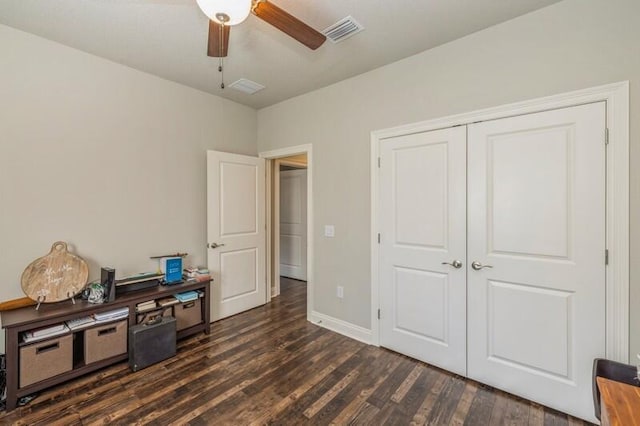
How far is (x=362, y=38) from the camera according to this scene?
7.63ft

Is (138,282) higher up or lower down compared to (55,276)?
lower down

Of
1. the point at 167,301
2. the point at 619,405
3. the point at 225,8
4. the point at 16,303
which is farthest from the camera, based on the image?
Result: the point at 167,301

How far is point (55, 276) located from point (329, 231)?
2.46 m

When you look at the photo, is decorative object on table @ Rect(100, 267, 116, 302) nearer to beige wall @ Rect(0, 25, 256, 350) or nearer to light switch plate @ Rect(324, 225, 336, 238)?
beige wall @ Rect(0, 25, 256, 350)

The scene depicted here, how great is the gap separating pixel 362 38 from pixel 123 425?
126 inches

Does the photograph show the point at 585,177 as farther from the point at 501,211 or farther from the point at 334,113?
the point at 334,113

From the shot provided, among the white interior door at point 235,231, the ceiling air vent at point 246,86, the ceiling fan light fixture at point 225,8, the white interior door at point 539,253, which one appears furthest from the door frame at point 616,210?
the white interior door at point 235,231

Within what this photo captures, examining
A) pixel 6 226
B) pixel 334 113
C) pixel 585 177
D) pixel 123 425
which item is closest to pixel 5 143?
pixel 6 226

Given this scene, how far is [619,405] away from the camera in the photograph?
103 cm

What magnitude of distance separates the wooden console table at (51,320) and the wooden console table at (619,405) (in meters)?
3.00

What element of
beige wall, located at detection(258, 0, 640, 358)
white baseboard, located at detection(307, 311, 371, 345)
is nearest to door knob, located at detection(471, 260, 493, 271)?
beige wall, located at detection(258, 0, 640, 358)

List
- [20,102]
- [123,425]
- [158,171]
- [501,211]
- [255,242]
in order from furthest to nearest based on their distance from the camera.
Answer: [255,242] < [158,171] < [20,102] < [501,211] < [123,425]

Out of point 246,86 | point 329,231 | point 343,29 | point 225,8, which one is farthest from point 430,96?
point 246,86

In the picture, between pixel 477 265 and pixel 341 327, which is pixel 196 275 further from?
pixel 477 265
